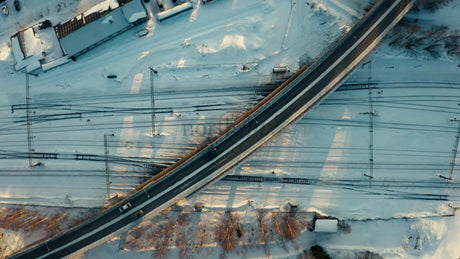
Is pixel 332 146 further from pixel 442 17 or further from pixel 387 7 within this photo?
pixel 442 17

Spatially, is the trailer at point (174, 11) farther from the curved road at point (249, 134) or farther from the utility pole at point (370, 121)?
the utility pole at point (370, 121)

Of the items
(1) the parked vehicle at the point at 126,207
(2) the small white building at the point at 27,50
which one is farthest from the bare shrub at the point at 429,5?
(2) the small white building at the point at 27,50

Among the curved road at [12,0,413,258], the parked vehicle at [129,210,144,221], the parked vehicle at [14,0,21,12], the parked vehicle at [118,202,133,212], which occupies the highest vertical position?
the parked vehicle at [14,0,21,12]

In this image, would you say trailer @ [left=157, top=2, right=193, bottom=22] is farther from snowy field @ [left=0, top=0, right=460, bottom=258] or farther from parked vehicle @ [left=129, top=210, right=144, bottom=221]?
parked vehicle @ [left=129, top=210, right=144, bottom=221]

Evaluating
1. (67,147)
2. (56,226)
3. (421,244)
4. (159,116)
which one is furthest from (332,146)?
(56,226)

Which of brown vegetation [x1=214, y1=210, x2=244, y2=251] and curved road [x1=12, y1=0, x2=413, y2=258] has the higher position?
curved road [x1=12, y1=0, x2=413, y2=258]

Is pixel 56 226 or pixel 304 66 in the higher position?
pixel 304 66

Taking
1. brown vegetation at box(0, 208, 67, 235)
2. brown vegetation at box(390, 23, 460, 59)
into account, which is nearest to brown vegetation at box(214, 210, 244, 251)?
brown vegetation at box(0, 208, 67, 235)

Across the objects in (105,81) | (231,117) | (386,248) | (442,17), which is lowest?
(386,248)
